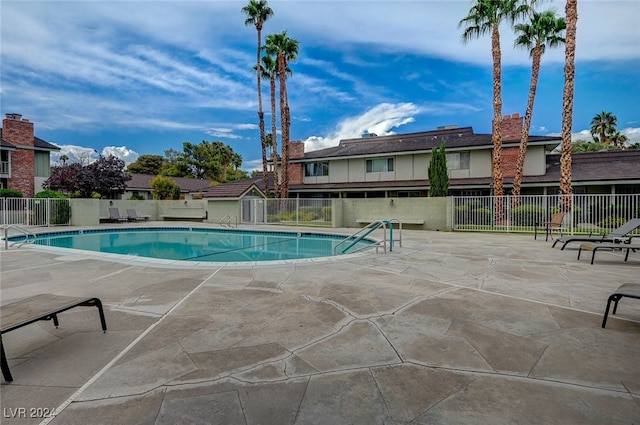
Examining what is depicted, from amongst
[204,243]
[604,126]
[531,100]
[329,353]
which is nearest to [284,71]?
[204,243]

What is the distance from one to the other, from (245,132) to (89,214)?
149 feet

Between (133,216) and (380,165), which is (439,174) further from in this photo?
(133,216)

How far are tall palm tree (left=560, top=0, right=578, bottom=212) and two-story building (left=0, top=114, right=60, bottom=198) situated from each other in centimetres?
3832

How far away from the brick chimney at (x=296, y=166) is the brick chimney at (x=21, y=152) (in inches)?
879

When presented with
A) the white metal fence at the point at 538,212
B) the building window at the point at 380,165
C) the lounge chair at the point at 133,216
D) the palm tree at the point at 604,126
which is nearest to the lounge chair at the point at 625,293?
the white metal fence at the point at 538,212

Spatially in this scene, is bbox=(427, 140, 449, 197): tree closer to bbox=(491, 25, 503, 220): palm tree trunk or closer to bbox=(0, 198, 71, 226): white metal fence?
bbox=(491, 25, 503, 220): palm tree trunk

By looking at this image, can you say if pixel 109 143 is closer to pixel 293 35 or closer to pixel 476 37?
pixel 293 35

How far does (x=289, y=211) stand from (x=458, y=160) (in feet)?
43.2

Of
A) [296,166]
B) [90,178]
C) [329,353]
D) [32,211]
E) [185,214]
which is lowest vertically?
[329,353]

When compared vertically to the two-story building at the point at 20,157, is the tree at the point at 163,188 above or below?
below

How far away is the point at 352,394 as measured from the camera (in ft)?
7.55

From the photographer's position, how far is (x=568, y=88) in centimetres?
1524

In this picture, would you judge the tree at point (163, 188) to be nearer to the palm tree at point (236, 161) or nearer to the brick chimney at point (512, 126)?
the palm tree at point (236, 161)

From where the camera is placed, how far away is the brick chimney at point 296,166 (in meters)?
29.5
